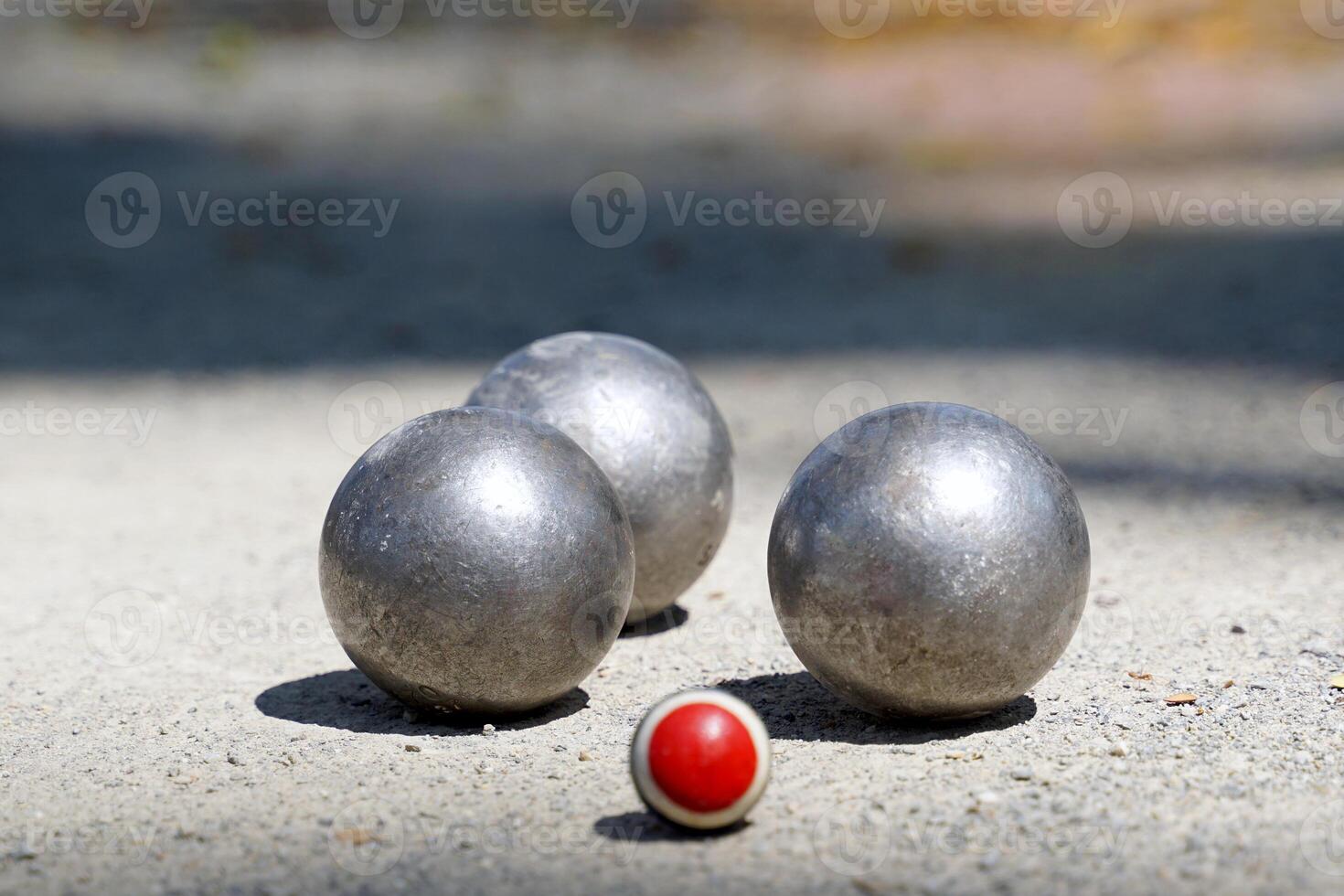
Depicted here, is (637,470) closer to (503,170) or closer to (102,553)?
(102,553)

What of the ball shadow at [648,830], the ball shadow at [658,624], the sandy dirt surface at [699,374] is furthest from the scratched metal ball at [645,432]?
the ball shadow at [648,830]

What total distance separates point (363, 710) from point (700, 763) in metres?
2.09

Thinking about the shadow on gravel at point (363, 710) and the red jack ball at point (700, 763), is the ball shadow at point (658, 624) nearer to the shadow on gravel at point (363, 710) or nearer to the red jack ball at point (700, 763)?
the shadow on gravel at point (363, 710)

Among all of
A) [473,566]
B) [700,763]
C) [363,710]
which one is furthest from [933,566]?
[363,710]

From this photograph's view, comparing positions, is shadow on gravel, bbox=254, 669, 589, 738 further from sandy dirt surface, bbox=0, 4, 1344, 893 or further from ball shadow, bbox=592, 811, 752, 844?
ball shadow, bbox=592, 811, 752, 844

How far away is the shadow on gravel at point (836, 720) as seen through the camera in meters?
5.57

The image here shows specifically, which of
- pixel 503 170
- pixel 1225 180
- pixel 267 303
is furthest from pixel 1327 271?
pixel 267 303

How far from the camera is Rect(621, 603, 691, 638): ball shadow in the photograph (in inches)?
281

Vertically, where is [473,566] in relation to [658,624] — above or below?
above

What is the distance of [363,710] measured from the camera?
6.12 m

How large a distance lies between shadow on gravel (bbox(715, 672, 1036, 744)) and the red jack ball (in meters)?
1.00

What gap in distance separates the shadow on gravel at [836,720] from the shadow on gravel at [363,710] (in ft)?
2.52

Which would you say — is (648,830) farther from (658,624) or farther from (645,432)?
(658,624)

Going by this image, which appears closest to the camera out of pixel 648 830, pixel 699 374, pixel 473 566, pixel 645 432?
pixel 648 830
